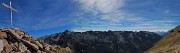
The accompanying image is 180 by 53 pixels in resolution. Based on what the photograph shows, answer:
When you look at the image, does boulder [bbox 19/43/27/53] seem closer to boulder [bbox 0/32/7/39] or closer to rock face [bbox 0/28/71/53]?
rock face [bbox 0/28/71/53]

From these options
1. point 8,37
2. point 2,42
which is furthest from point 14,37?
point 2,42

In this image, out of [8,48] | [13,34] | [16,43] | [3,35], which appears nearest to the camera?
[8,48]

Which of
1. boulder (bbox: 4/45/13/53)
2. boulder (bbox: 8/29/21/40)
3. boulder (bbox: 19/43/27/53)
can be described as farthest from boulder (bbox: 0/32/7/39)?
boulder (bbox: 4/45/13/53)

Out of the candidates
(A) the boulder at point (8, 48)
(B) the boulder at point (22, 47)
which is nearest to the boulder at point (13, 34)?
(B) the boulder at point (22, 47)

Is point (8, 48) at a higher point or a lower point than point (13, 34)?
lower

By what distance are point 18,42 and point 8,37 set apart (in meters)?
3.93

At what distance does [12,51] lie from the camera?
298ft

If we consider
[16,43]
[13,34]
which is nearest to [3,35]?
[13,34]

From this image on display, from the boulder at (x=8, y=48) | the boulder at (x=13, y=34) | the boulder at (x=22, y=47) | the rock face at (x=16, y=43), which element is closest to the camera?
the boulder at (x=8, y=48)

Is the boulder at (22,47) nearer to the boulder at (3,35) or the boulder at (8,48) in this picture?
the boulder at (8,48)

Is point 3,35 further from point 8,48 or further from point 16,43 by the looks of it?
point 8,48

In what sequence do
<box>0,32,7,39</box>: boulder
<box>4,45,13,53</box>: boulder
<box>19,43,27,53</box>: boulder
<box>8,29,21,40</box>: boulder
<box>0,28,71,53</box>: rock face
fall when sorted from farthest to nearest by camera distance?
<box>8,29,21,40</box>: boulder < <box>0,32,7,39</box>: boulder < <box>19,43,27,53</box>: boulder < <box>0,28,71,53</box>: rock face < <box>4,45,13,53</box>: boulder

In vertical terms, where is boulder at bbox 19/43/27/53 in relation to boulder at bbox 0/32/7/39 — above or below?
below

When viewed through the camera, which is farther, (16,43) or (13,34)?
(13,34)
